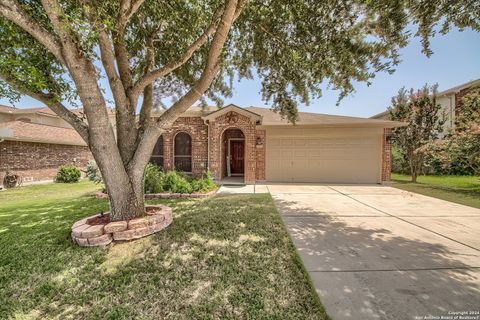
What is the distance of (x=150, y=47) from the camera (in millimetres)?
5609

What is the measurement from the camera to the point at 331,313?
2281mm

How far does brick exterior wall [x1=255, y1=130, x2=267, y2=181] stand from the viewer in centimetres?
1134

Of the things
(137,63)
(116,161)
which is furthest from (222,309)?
(137,63)

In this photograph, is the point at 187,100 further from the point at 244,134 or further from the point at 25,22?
the point at 244,134

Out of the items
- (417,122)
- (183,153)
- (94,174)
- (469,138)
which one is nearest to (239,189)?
(183,153)

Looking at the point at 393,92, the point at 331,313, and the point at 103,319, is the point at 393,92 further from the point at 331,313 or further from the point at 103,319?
the point at 103,319

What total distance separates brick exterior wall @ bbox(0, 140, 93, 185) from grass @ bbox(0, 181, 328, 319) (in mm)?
10470

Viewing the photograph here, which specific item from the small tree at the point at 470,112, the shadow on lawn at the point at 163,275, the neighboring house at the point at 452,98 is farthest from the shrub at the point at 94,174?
the neighboring house at the point at 452,98

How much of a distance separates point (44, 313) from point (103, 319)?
78 centimetres

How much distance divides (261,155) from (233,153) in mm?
2919

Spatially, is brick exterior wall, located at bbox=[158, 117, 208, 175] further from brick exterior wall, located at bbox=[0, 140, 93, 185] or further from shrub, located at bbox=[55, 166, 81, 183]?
brick exterior wall, located at bbox=[0, 140, 93, 185]

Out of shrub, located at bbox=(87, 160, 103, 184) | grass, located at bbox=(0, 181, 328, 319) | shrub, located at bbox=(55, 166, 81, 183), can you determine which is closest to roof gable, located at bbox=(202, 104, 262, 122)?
shrub, located at bbox=(87, 160, 103, 184)

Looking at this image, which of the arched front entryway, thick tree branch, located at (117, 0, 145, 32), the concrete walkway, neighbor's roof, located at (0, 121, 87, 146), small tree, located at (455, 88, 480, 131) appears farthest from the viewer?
the arched front entryway

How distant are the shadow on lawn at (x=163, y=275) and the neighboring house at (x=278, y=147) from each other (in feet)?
22.3
